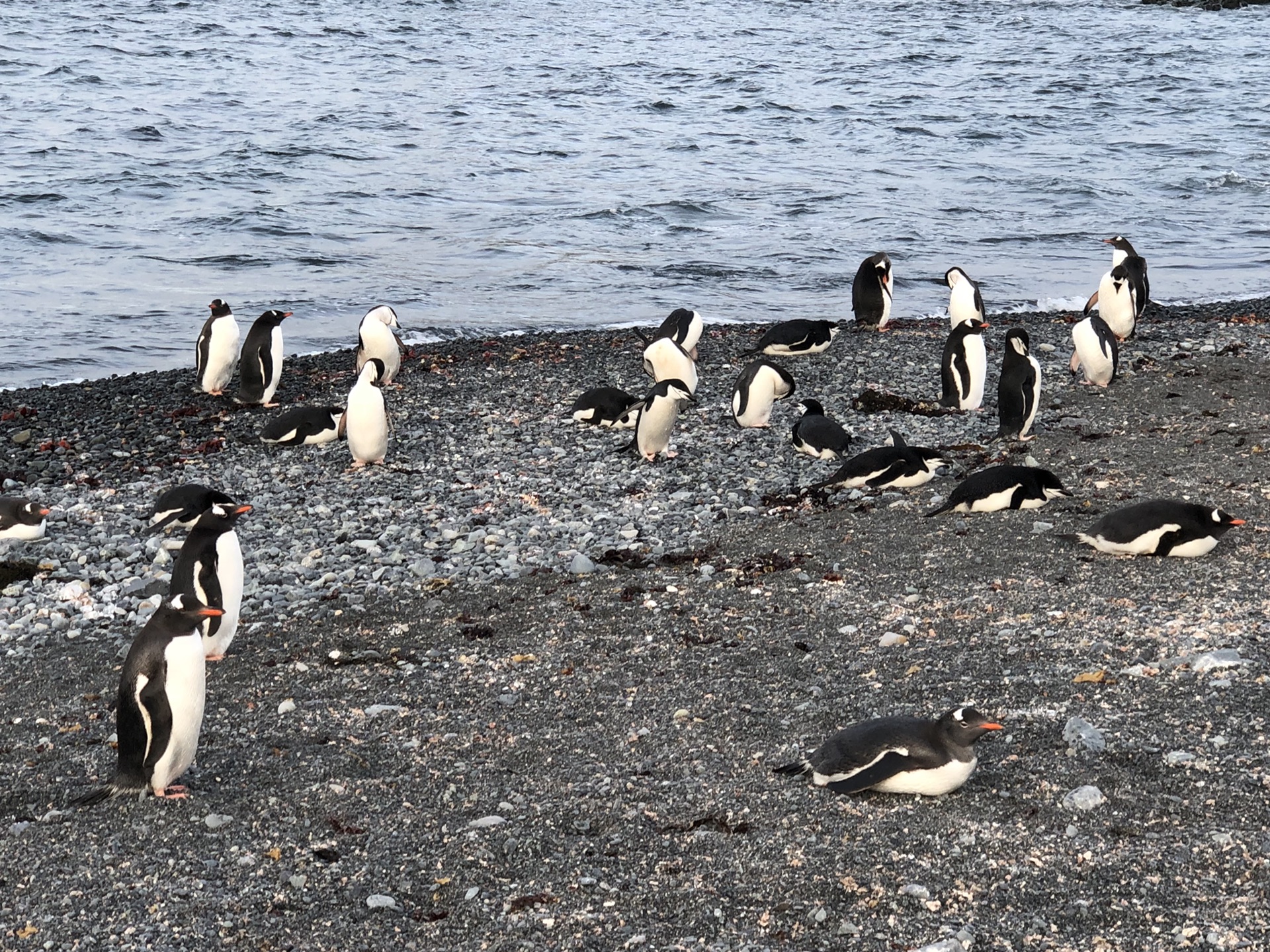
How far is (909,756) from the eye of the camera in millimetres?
4801

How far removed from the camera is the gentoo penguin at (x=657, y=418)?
9.84 meters

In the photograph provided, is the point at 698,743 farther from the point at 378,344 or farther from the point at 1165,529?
the point at 378,344

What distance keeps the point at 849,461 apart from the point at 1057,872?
4683 mm

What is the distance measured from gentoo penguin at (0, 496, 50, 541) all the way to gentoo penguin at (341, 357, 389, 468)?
2315 millimetres

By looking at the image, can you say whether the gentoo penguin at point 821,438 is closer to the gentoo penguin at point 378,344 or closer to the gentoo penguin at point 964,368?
the gentoo penguin at point 964,368

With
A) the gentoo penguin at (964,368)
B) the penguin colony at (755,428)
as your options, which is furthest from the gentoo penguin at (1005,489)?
the gentoo penguin at (964,368)

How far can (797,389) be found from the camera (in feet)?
40.0

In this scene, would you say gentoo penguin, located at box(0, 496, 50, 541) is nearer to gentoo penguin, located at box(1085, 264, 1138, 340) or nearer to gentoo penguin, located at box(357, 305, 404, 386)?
gentoo penguin, located at box(357, 305, 404, 386)

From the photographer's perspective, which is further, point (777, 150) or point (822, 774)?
point (777, 150)

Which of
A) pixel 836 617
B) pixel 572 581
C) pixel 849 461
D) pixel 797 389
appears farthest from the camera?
pixel 797 389

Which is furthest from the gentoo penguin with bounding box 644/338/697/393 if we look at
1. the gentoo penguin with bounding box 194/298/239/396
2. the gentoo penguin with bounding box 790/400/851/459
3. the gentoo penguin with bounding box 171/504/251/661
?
the gentoo penguin with bounding box 171/504/251/661

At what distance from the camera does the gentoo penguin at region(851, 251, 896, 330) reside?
14523 mm

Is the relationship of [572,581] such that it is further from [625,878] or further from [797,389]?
[797,389]

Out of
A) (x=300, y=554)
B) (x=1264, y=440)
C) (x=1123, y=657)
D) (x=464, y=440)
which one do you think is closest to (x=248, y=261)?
(x=464, y=440)
